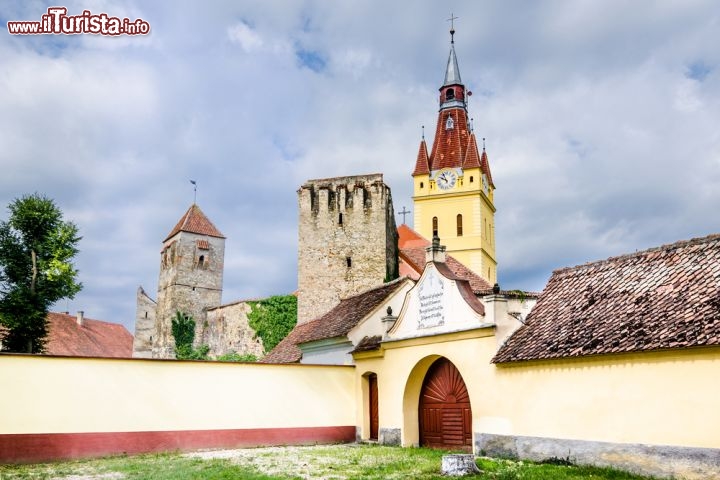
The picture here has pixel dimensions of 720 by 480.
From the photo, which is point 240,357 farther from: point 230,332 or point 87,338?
point 87,338

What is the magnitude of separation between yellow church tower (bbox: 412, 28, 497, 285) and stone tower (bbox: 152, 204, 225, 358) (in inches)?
705

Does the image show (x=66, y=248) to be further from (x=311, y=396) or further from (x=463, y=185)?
(x=463, y=185)

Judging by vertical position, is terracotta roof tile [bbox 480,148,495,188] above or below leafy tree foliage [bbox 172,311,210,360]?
above

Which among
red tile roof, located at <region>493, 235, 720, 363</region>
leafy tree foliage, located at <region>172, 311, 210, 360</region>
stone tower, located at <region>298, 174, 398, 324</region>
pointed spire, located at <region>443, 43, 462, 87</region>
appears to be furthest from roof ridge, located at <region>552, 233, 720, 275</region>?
pointed spire, located at <region>443, 43, 462, 87</region>

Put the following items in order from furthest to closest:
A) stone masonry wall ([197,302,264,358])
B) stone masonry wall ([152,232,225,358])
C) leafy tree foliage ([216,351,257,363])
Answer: stone masonry wall ([152,232,225,358]) < stone masonry wall ([197,302,264,358]) < leafy tree foliage ([216,351,257,363])

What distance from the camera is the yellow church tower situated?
55806 millimetres

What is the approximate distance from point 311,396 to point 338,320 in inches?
175

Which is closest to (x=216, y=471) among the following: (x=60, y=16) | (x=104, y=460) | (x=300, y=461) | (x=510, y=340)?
(x=300, y=461)

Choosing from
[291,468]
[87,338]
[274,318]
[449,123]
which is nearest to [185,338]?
[274,318]

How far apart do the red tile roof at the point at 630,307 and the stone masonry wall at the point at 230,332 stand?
24543 millimetres

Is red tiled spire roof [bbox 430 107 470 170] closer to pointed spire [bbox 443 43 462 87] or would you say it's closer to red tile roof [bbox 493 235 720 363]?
pointed spire [bbox 443 43 462 87]

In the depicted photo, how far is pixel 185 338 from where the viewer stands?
141ft

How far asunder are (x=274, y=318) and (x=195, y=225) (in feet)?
46.5

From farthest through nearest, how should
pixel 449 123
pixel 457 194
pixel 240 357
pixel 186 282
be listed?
pixel 449 123 → pixel 457 194 → pixel 186 282 → pixel 240 357
